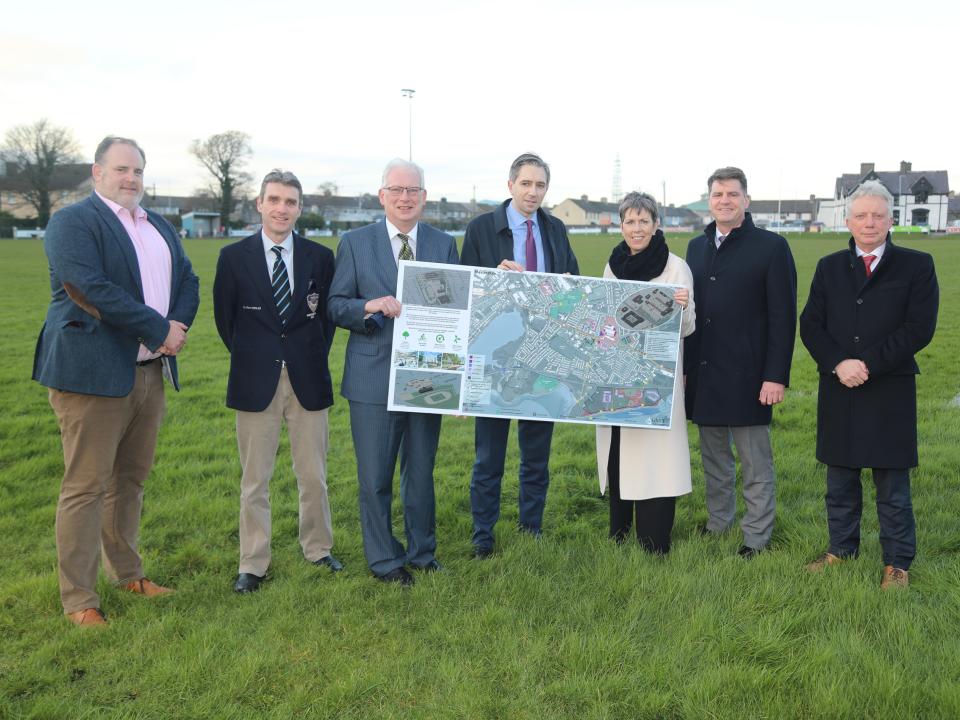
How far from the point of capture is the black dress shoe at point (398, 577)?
482cm

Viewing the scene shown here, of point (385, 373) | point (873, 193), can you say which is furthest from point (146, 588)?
point (873, 193)

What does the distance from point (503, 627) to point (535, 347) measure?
5.55 ft

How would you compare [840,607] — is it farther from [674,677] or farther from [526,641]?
[526,641]

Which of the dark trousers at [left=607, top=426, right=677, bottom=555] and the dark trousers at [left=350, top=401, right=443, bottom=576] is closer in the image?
the dark trousers at [left=350, top=401, right=443, bottom=576]

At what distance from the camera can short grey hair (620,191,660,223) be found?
487cm

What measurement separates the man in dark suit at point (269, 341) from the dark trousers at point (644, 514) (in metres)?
1.91

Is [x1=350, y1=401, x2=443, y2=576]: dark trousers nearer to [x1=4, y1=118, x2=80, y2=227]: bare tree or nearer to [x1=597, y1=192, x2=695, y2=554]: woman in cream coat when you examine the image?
[x1=597, y1=192, x2=695, y2=554]: woman in cream coat

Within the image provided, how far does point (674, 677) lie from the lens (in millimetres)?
3650

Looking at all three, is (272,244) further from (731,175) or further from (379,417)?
(731,175)

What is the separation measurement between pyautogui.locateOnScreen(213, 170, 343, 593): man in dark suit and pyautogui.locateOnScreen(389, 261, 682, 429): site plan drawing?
0.59 metres

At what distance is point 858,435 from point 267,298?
3.68 m

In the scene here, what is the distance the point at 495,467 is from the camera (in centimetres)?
544

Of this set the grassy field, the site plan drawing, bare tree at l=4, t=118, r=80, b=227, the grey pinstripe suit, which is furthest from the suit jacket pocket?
bare tree at l=4, t=118, r=80, b=227

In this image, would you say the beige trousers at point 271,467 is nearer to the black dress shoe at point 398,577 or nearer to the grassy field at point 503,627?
the grassy field at point 503,627
